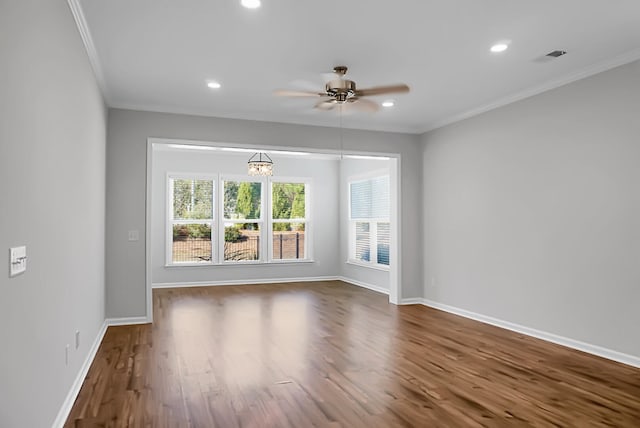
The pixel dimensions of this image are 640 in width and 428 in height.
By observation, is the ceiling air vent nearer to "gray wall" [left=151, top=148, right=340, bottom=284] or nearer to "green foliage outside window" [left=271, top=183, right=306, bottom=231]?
"gray wall" [left=151, top=148, right=340, bottom=284]

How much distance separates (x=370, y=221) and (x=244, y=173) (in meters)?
2.76

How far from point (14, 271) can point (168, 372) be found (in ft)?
6.94

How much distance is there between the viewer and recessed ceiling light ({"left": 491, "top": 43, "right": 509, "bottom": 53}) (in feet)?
12.2

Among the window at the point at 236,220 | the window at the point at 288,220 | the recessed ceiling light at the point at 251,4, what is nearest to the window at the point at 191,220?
the window at the point at 236,220

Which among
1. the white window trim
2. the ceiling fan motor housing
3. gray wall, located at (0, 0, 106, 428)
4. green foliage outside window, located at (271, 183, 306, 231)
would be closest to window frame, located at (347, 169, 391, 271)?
green foliage outside window, located at (271, 183, 306, 231)

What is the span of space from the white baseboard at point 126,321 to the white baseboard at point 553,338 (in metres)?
4.04

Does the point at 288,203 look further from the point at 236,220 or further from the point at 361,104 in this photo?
the point at 361,104

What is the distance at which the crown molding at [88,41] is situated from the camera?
2.96 meters

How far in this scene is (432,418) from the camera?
2.75 meters

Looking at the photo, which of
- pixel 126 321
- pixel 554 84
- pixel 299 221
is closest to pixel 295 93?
pixel 554 84

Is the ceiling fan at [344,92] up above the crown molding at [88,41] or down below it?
below

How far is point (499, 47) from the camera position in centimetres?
376

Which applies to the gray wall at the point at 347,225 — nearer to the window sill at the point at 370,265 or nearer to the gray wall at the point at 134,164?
the window sill at the point at 370,265

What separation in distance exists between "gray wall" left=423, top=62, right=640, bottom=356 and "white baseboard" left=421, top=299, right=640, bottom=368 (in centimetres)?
5
